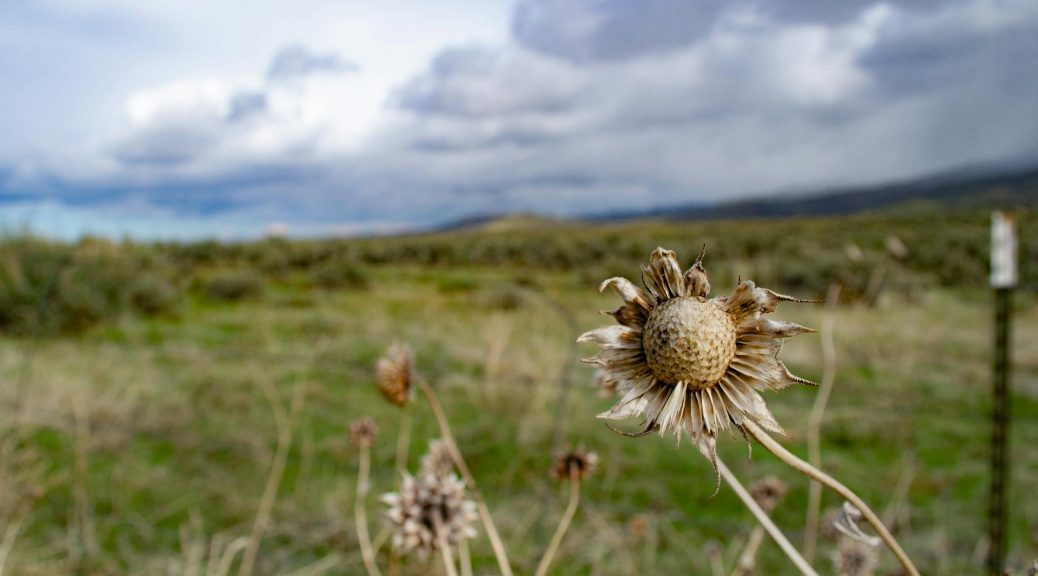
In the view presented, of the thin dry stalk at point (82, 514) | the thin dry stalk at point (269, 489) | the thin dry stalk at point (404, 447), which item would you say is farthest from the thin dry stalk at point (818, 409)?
the thin dry stalk at point (82, 514)

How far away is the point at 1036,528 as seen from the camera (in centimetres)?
333

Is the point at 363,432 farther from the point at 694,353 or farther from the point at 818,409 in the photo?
the point at 694,353

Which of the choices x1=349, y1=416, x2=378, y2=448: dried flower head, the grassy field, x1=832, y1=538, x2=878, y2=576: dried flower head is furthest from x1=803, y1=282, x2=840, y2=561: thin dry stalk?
x1=349, y1=416, x2=378, y2=448: dried flower head

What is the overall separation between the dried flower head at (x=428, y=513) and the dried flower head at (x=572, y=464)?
13 centimetres

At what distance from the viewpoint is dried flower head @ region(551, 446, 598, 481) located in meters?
0.88

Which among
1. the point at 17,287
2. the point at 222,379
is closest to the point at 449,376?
the point at 222,379

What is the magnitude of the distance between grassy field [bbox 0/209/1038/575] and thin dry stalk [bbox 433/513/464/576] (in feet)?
2.07

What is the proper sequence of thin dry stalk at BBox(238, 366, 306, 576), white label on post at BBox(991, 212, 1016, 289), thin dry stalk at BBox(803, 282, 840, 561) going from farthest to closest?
white label on post at BBox(991, 212, 1016, 289), thin dry stalk at BBox(238, 366, 306, 576), thin dry stalk at BBox(803, 282, 840, 561)

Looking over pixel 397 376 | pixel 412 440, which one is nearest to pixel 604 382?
pixel 397 376

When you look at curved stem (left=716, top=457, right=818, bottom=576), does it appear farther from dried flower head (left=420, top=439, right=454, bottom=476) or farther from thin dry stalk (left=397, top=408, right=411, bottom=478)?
dried flower head (left=420, top=439, right=454, bottom=476)

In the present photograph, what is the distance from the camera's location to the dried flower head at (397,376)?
0.96m

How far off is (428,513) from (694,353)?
1.37 ft

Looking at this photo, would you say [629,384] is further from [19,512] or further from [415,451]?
[415,451]

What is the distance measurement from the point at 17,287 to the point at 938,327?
8943 millimetres
